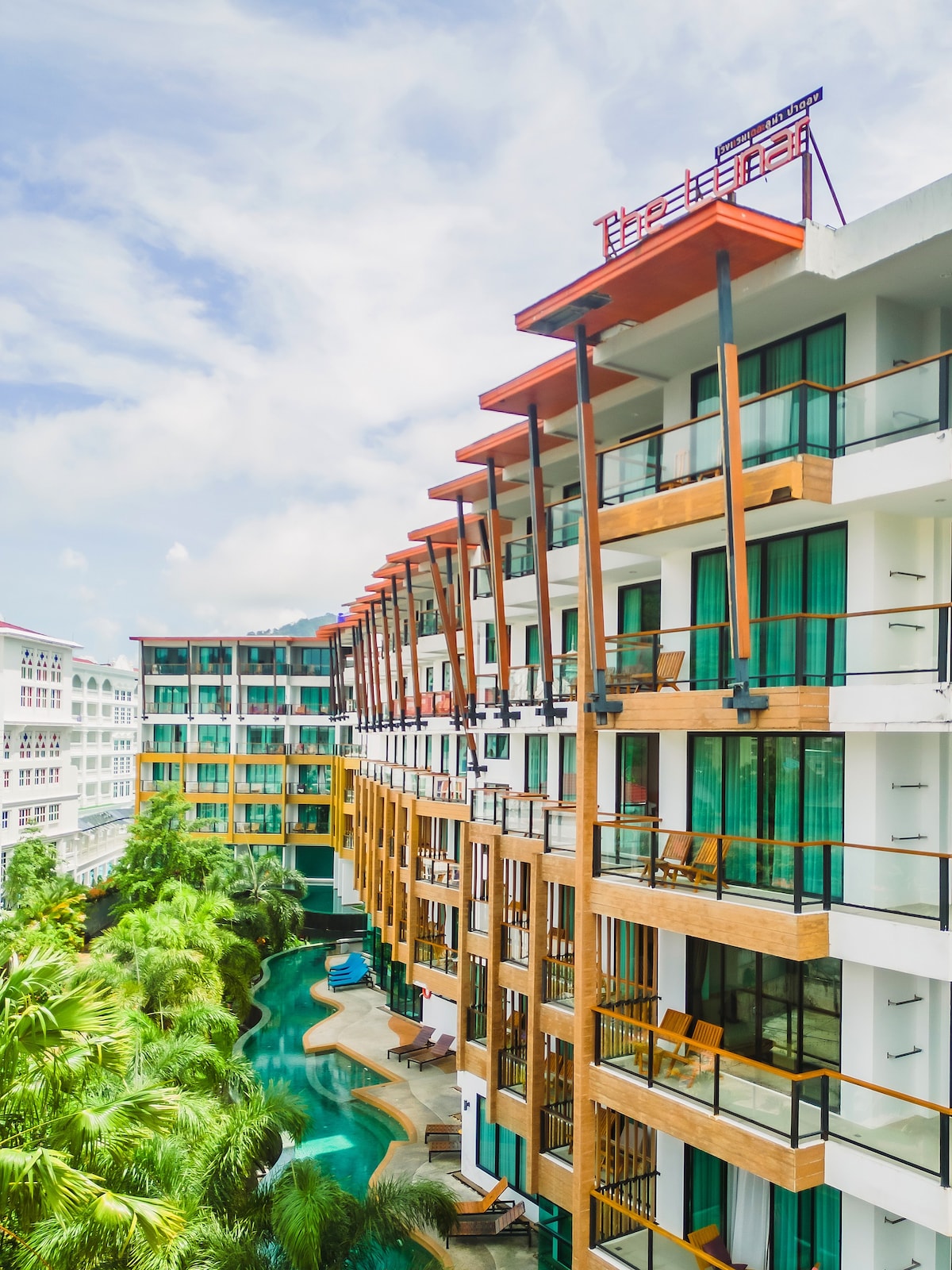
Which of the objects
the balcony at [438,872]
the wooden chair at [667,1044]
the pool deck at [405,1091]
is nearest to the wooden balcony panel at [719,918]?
the wooden chair at [667,1044]

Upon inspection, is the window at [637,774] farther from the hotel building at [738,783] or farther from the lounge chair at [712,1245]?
the lounge chair at [712,1245]

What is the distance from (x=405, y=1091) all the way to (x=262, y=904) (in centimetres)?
1843

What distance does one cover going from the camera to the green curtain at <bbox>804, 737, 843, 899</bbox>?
13.4 meters

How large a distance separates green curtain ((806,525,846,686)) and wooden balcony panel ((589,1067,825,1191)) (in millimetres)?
5939

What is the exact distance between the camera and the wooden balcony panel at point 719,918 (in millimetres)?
12688

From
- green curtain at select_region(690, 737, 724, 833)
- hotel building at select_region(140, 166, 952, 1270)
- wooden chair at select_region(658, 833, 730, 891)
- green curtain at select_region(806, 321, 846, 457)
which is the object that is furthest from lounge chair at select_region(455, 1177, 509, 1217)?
green curtain at select_region(806, 321, 846, 457)

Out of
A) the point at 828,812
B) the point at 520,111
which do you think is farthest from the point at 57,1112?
the point at 520,111

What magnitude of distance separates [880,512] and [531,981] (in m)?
10.7

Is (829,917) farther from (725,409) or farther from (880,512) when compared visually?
(725,409)

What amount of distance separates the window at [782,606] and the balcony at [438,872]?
12373 mm

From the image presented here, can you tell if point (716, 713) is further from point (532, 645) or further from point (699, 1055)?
point (532, 645)

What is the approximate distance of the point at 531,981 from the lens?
1897 centimetres

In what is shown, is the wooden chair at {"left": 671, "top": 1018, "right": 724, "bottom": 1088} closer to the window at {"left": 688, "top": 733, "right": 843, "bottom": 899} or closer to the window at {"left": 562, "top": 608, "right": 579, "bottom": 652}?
the window at {"left": 688, "top": 733, "right": 843, "bottom": 899}

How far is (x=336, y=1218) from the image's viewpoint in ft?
51.1
